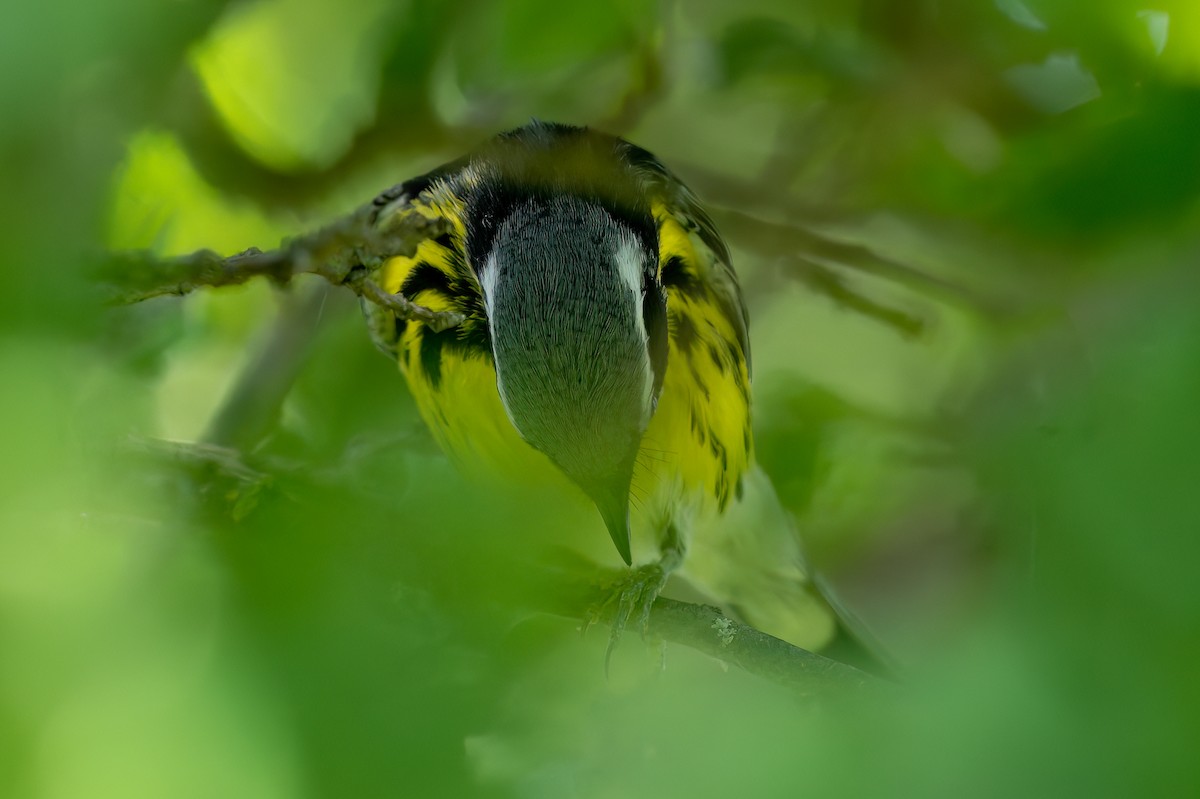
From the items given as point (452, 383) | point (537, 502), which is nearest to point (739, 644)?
point (452, 383)

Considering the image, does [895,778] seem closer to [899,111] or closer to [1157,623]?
[1157,623]

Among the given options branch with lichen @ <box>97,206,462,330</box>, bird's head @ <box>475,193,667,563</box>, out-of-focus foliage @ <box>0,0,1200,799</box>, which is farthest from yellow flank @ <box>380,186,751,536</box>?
branch with lichen @ <box>97,206,462,330</box>

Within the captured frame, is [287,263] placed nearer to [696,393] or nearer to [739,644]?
[739,644]

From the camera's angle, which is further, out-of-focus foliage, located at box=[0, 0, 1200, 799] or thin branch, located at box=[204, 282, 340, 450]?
thin branch, located at box=[204, 282, 340, 450]

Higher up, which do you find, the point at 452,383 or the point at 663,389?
the point at 663,389

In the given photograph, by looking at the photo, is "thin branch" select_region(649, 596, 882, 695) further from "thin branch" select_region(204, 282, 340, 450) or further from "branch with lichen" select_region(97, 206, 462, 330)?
"thin branch" select_region(204, 282, 340, 450)

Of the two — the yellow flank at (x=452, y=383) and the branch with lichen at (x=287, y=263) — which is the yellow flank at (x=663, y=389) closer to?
the yellow flank at (x=452, y=383)

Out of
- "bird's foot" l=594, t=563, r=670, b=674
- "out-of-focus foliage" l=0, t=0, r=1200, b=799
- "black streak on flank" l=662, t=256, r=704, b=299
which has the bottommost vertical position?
"bird's foot" l=594, t=563, r=670, b=674
